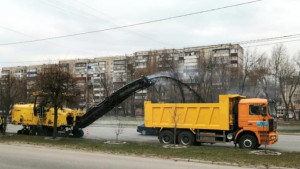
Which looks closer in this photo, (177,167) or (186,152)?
(177,167)

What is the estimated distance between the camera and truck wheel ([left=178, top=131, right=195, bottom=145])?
17859 mm

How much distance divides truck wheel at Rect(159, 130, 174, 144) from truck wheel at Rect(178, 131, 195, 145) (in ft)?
1.62

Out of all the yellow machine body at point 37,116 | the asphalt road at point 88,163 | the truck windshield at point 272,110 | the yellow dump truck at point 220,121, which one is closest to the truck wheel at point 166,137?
the yellow dump truck at point 220,121

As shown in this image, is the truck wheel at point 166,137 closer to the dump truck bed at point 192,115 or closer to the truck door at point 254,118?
the dump truck bed at point 192,115

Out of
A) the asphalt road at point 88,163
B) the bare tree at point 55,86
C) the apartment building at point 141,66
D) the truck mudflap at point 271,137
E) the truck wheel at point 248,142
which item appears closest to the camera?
the asphalt road at point 88,163

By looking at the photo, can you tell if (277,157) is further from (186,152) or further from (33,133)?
(33,133)

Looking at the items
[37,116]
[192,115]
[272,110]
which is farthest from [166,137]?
[37,116]

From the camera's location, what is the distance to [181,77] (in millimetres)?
36094

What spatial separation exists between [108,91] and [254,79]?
34.7 m

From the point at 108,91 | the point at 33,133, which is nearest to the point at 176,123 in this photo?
the point at 33,133

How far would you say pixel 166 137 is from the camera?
1888 centimetres

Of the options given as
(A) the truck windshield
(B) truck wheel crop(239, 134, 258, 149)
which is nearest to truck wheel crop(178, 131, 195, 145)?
(B) truck wheel crop(239, 134, 258, 149)

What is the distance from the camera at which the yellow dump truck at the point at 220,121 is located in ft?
53.3

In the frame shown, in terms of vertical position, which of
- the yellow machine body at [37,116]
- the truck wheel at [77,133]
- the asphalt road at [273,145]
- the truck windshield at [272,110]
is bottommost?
the asphalt road at [273,145]
